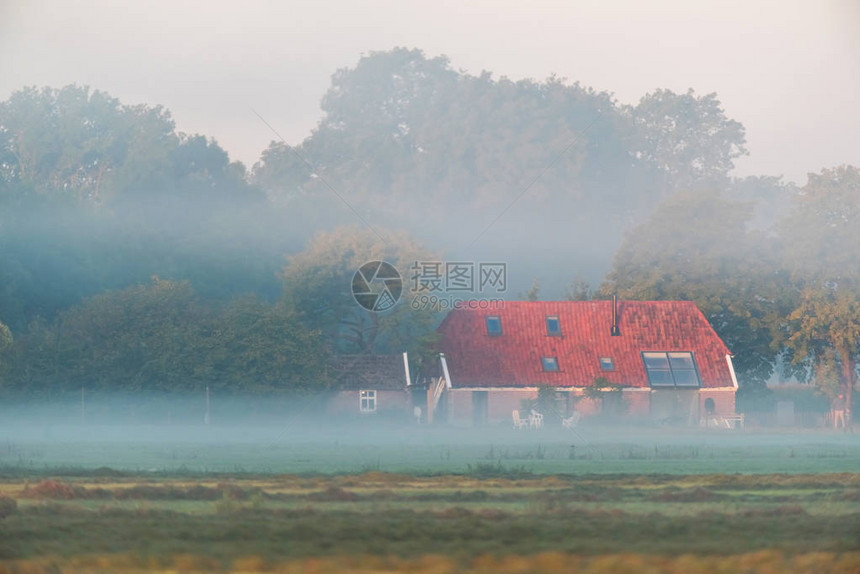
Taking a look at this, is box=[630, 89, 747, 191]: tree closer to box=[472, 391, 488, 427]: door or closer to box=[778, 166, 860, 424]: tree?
box=[778, 166, 860, 424]: tree

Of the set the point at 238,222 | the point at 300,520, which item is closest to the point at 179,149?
the point at 238,222

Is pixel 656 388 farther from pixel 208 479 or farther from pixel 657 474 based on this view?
pixel 208 479

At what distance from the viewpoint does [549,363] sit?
2511 inches

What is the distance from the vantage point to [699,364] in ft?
211

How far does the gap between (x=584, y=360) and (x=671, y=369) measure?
4208 mm

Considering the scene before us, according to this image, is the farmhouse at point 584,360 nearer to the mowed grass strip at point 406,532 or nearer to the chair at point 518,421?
the chair at point 518,421

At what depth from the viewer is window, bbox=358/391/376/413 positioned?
60919mm

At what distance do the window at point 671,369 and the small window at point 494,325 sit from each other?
7222 mm

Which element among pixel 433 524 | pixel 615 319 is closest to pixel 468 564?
pixel 433 524

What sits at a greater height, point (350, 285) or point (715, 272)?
point (715, 272)

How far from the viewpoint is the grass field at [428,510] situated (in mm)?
21156

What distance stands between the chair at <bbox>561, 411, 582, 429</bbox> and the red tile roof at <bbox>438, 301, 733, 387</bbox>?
2356 mm

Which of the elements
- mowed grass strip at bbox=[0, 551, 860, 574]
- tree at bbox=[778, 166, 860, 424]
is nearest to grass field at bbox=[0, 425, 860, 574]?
mowed grass strip at bbox=[0, 551, 860, 574]

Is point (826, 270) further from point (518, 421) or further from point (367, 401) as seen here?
point (367, 401)
